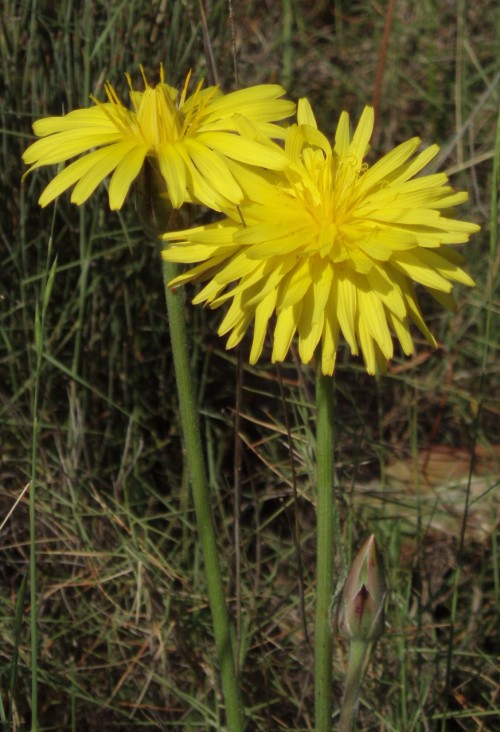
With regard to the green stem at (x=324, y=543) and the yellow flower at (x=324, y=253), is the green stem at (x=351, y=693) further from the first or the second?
the yellow flower at (x=324, y=253)

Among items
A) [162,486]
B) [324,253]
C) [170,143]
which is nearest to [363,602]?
[324,253]

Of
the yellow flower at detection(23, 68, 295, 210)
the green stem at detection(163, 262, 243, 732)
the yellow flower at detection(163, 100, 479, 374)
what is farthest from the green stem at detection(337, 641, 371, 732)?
the yellow flower at detection(23, 68, 295, 210)

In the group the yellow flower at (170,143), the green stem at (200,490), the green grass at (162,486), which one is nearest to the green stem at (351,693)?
the green stem at (200,490)

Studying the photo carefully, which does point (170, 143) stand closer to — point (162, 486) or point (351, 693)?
point (351, 693)

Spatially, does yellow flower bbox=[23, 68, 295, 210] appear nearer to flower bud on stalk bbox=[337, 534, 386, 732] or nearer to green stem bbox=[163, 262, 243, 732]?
green stem bbox=[163, 262, 243, 732]

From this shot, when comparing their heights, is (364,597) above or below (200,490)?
below

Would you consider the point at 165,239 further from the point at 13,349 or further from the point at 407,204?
the point at 13,349

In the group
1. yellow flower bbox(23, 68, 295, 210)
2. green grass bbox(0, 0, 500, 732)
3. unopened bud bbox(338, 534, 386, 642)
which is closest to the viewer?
yellow flower bbox(23, 68, 295, 210)
